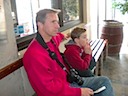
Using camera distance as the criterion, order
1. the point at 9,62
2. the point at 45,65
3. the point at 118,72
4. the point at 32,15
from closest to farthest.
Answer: the point at 45,65
the point at 9,62
the point at 32,15
the point at 118,72

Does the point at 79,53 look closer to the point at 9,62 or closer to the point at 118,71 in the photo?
the point at 9,62

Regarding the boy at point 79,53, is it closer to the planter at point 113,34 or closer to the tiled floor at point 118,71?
the tiled floor at point 118,71

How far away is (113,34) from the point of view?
3699mm

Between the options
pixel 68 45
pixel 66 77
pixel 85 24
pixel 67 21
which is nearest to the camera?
pixel 66 77

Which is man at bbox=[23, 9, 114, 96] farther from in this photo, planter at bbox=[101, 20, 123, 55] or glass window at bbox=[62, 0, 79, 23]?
planter at bbox=[101, 20, 123, 55]

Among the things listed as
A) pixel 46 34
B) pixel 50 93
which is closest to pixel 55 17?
pixel 46 34

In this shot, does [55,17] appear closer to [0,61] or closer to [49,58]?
[49,58]

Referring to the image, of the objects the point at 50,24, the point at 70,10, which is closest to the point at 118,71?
the point at 70,10

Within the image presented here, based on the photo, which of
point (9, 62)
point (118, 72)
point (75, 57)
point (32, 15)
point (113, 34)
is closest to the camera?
point (9, 62)

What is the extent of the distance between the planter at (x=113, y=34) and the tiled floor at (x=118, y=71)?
0.19 metres

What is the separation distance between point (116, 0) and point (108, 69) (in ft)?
8.34

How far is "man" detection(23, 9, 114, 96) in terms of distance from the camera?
127 cm

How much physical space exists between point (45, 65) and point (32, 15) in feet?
4.13

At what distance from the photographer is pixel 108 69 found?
315 centimetres
